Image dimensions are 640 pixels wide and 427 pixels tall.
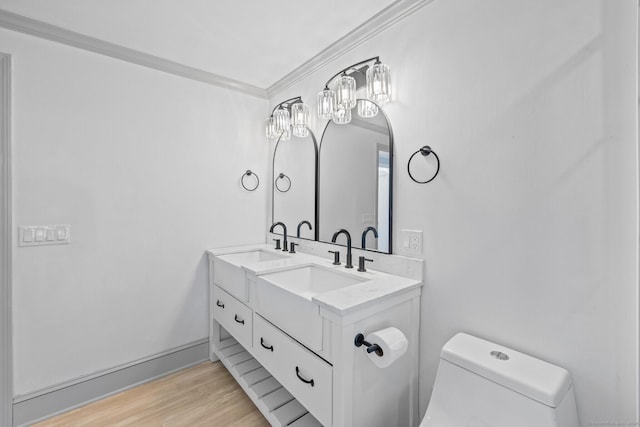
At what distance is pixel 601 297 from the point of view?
2.94 ft

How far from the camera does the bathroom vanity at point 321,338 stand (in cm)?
108

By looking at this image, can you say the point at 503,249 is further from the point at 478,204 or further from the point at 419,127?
the point at 419,127

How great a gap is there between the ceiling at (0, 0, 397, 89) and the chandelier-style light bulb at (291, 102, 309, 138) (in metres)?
0.33

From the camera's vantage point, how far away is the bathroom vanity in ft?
3.54

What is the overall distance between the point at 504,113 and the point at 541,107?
12 cm

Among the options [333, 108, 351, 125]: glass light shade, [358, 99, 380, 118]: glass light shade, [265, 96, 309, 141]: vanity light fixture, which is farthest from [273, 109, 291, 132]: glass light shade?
[358, 99, 380, 118]: glass light shade

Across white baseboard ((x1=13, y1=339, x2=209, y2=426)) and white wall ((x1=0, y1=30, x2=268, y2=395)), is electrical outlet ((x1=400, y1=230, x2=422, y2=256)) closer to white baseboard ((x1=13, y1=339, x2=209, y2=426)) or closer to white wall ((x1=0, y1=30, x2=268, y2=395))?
white wall ((x1=0, y1=30, x2=268, y2=395))

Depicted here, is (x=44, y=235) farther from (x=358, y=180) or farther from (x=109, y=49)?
(x=358, y=180)

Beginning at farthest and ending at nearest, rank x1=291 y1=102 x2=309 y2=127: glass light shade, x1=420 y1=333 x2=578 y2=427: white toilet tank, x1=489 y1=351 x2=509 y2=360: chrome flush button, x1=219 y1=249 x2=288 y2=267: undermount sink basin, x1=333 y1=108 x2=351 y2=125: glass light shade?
x1=219 y1=249 x2=288 y2=267: undermount sink basin < x1=291 y1=102 x2=309 y2=127: glass light shade < x1=333 y1=108 x2=351 y2=125: glass light shade < x1=489 y1=351 x2=509 y2=360: chrome flush button < x1=420 y1=333 x2=578 y2=427: white toilet tank

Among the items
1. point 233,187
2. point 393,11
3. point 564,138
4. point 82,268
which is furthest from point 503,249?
point 82,268

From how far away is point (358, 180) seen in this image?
1.72 metres

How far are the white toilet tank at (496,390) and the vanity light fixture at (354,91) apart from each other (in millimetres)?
1242

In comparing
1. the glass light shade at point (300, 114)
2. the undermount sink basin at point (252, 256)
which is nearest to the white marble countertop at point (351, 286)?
the undermount sink basin at point (252, 256)

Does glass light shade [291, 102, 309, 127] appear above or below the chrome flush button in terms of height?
above
